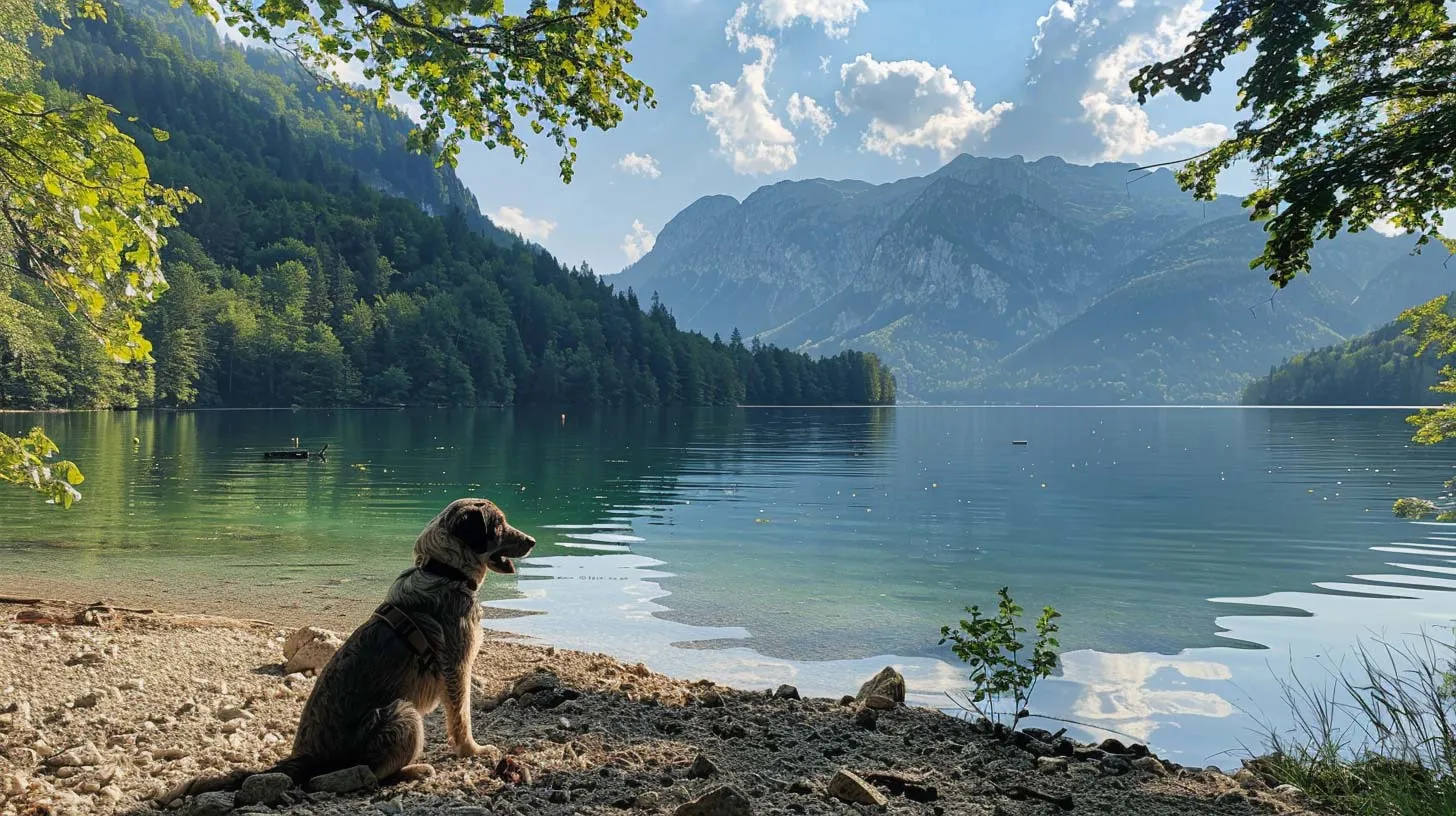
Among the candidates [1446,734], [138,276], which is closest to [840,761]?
[1446,734]

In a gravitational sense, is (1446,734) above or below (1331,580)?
above

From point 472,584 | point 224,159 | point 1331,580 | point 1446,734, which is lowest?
point 1331,580

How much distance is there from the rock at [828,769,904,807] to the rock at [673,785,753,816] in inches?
32.9

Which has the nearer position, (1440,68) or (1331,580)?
(1440,68)

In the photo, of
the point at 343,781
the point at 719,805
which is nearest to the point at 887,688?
the point at 719,805

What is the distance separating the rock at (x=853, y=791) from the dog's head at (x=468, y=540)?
2567mm

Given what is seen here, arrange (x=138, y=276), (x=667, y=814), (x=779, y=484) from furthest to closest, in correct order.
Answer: (x=779, y=484) < (x=138, y=276) < (x=667, y=814)

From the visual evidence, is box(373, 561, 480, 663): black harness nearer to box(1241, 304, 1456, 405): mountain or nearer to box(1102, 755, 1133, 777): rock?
box(1102, 755, 1133, 777): rock

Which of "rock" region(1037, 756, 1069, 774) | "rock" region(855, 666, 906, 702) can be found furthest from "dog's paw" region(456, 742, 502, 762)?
"rock" region(1037, 756, 1069, 774)

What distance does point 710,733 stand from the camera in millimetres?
6941

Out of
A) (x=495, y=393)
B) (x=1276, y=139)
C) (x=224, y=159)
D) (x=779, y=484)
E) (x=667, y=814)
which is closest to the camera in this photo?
(x=667, y=814)

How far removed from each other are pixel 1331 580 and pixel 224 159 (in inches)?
9194

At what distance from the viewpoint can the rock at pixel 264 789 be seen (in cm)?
490

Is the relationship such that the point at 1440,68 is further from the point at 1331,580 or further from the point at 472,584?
the point at 1331,580
